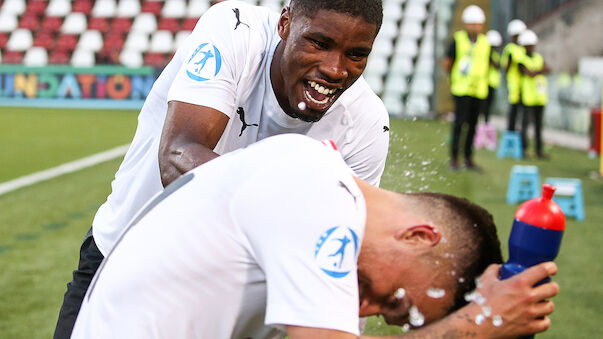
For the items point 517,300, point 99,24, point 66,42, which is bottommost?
point 66,42

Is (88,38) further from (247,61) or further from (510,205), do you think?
(247,61)

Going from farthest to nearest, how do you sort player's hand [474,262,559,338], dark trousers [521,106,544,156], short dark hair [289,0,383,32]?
dark trousers [521,106,544,156]
short dark hair [289,0,383,32]
player's hand [474,262,559,338]

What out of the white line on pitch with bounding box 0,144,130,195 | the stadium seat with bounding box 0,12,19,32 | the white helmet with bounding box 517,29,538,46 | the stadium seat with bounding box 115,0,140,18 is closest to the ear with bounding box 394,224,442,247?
the white line on pitch with bounding box 0,144,130,195

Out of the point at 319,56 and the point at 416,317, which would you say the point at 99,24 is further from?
the point at 416,317

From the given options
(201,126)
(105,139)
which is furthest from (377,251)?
(105,139)

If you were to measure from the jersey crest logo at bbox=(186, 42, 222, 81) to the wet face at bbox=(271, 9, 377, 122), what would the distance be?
213 millimetres

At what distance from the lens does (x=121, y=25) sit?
24766mm

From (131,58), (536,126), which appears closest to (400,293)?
(536,126)

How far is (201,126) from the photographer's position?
2506mm

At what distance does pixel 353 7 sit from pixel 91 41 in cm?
2295

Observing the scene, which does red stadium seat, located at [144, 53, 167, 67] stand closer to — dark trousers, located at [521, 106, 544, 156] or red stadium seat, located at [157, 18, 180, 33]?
red stadium seat, located at [157, 18, 180, 33]

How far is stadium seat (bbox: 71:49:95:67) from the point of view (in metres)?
23.5

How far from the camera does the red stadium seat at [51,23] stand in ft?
81.7

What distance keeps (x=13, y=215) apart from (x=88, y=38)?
17.6 metres
